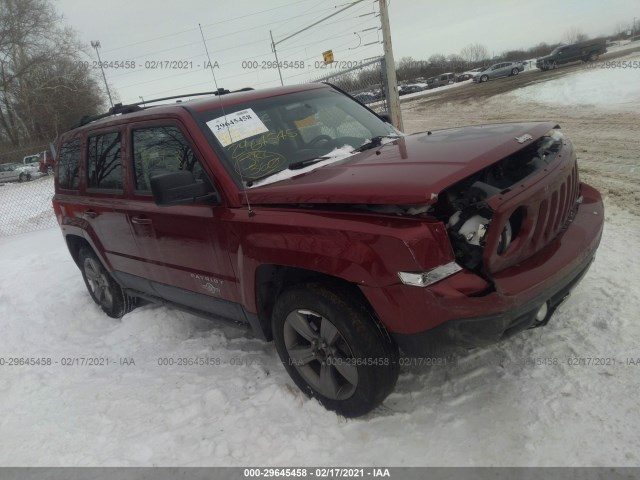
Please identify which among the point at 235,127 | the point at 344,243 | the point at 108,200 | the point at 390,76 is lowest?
the point at 344,243

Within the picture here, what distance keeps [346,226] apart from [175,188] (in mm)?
1080

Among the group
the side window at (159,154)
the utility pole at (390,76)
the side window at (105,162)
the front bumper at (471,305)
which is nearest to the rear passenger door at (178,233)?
the side window at (159,154)

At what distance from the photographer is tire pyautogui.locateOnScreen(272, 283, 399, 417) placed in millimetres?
2502

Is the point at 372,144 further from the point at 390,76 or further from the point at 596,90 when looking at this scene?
the point at 596,90

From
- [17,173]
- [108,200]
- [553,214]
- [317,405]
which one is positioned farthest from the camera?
[17,173]

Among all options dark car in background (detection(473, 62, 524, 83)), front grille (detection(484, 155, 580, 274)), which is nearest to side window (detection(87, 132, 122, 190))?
front grille (detection(484, 155, 580, 274))

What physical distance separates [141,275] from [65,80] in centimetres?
4119

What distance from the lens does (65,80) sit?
38312 millimetres

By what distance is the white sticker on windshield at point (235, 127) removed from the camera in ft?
10.4

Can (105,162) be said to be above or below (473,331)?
above

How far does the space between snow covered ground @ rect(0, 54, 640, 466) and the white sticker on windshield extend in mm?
1659

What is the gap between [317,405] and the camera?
2.93 metres

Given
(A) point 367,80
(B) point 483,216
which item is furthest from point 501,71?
(B) point 483,216

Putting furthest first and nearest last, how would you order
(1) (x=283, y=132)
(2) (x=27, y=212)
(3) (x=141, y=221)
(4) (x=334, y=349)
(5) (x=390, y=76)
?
(2) (x=27, y=212)
(5) (x=390, y=76)
(3) (x=141, y=221)
(1) (x=283, y=132)
(4) (x=334, y=349)
